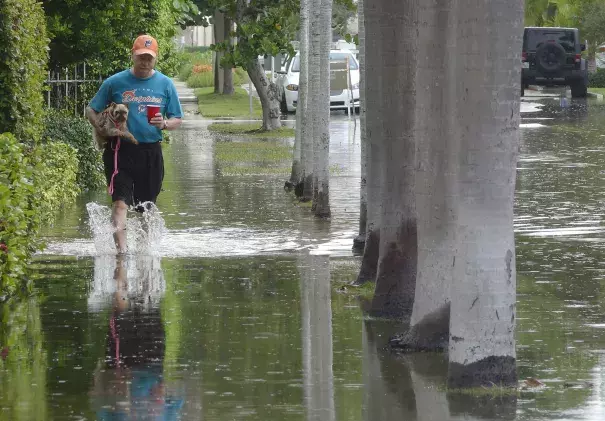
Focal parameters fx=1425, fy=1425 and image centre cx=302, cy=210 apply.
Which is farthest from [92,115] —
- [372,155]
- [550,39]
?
[550,39]

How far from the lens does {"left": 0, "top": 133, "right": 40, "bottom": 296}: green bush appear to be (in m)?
8.94

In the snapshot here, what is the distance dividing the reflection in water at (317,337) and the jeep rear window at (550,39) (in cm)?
3241

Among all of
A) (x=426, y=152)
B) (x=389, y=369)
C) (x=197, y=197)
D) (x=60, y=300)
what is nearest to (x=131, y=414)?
(x=389, y=369)

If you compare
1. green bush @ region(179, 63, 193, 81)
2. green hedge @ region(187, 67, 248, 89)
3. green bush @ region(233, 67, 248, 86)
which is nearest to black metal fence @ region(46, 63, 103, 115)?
green hedge @ region(187, 67, 248, 89)

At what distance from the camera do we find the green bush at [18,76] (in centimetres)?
1054

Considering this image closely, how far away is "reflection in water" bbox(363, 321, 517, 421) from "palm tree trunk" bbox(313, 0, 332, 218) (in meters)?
Result: 7.02

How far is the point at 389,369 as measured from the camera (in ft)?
25.0

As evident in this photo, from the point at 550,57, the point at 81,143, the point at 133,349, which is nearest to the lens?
the point at 133,349

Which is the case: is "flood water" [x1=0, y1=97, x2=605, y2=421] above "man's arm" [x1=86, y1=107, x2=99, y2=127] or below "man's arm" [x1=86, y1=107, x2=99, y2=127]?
below

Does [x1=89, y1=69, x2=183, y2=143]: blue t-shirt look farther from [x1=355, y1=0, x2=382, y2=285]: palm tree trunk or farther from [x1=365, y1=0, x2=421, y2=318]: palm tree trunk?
[x1=365, y1=0, x2=421, y2=318]: palm tree trunk

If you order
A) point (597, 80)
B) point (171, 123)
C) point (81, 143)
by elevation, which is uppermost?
point (171, 123)

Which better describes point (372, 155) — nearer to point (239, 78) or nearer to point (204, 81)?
point (204, 81)

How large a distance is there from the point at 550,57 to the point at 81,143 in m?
26.7

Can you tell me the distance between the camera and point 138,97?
11523 mm
